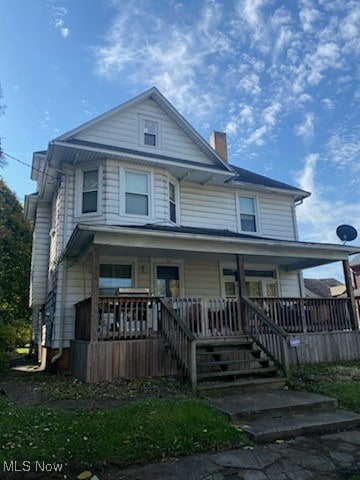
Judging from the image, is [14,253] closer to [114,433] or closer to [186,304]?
[186,304]

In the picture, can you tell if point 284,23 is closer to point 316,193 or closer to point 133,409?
point 316,193

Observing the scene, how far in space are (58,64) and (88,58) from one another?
101 centimetres

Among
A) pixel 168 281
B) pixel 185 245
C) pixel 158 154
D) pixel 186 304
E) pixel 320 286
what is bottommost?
pixel 186 304

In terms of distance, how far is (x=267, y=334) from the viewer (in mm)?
9516

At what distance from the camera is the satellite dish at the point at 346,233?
14195 millimetres

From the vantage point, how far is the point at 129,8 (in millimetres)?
11125

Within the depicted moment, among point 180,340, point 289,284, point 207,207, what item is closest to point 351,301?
point 289,284

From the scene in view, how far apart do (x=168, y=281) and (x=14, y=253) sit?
14.3 metres

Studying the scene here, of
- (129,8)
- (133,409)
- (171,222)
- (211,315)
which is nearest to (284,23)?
(129,8)

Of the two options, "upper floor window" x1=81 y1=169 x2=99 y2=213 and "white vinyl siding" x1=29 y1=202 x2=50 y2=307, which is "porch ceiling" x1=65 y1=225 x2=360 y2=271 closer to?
"upper floor window" x1=81 y1=169 x2=99 y2=213

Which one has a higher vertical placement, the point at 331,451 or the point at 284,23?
the point at 284,23

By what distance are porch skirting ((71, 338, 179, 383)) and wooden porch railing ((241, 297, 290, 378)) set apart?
232cm

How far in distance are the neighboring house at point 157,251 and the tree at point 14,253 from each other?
24.6ft

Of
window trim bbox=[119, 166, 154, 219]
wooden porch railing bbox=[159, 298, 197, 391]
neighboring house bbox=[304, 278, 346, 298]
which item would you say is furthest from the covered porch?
neighboring house bbox=[304, 278, 346, 298]
